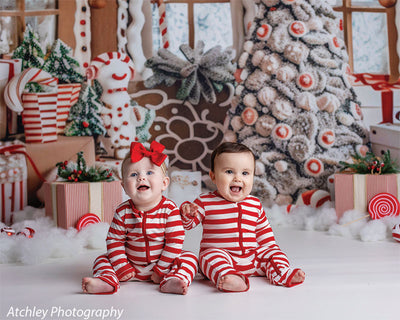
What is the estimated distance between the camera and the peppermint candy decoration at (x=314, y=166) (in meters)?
2.82

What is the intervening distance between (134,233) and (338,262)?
77 centimetres

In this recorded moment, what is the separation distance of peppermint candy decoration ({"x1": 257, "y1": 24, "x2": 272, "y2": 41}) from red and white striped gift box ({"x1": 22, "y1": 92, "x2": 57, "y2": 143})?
118 centimetres

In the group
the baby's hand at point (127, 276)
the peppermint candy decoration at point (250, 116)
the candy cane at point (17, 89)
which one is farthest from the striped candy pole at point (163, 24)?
the baby's hand at point (127, 276)

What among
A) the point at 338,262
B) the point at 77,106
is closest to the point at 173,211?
the point at 338,262

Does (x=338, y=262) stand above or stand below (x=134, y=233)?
below

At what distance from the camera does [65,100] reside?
2.94 m

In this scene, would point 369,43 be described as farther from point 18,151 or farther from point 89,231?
point 18,151

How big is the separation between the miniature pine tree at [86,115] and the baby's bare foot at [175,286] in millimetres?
1593

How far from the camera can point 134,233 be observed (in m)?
1.66

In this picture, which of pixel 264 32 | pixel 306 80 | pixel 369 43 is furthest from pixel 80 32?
pixel 369 43

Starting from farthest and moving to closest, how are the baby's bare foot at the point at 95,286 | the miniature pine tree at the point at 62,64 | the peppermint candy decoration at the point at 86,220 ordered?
1. the miniature pine tree at the point at 62,64
2. the peppermint candy decoration at the point at 86,220
3. the baby's bare foot at the point at 95,286

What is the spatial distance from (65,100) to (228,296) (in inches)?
70.8

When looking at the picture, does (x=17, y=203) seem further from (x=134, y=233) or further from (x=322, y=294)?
(x=322, y=294)

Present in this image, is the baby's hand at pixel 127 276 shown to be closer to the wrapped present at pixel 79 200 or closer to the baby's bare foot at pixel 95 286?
the baby's bare foot at pixel 95 286
